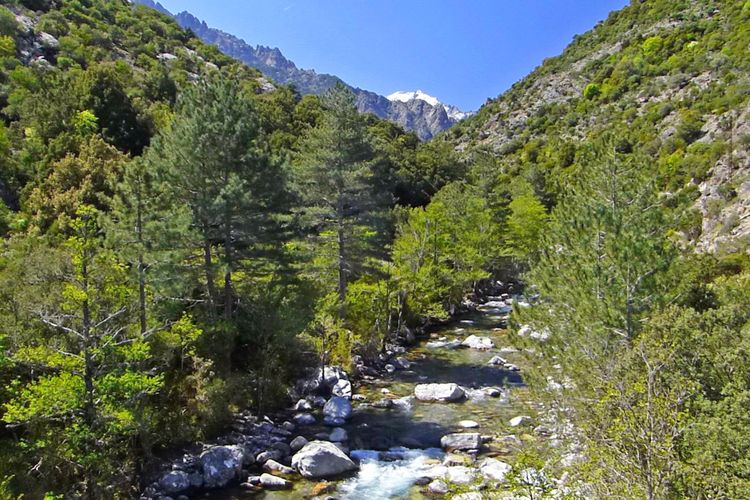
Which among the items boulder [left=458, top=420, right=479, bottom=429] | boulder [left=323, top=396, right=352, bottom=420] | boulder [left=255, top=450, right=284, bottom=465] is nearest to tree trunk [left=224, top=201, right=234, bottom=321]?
boulder [left=323, top=396, right=352, bottom=420]

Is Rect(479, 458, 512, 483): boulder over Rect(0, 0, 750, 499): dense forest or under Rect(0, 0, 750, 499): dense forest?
under

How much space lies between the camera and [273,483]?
14.4m

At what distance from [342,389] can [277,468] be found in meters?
7.00

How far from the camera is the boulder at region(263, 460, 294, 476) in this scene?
15206 mm

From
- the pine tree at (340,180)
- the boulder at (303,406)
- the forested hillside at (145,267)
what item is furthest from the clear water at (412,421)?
the pine tree at (340,180)

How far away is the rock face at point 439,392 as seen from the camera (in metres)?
21.9

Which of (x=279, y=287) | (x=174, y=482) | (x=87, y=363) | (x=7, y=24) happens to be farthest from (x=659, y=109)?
(x=7, y=24)

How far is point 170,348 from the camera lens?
15.7 m

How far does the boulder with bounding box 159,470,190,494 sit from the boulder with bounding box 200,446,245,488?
558 mm

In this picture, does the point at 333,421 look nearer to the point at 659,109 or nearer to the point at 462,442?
the point at 462,442

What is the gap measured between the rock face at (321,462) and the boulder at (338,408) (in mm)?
3667

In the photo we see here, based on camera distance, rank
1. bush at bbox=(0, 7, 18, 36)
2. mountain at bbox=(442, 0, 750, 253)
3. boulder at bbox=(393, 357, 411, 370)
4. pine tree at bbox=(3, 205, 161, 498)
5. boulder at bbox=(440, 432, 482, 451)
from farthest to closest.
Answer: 1. bush at bbox=(0, 7, 18, 36)
2. mountain at bbox=(442, 0, 750, 253)
3. boulder at bbox=(393, 357, 411, 370)
4. boulder at bbox=(440, 432, 482, 451)
5. pine tree at bbox=(3, 205, 161, 498)

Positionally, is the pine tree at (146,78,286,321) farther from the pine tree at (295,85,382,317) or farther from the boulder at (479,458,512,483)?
the boulder at (479,458,512,483)

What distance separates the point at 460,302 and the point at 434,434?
78.8 feet
